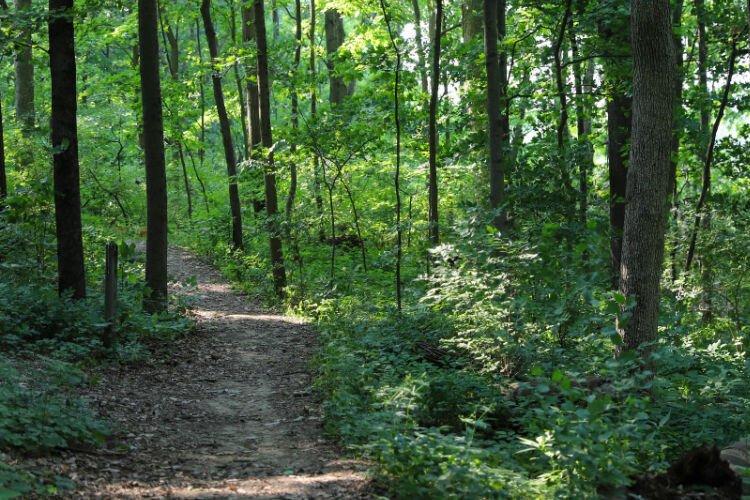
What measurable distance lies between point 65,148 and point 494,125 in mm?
6152

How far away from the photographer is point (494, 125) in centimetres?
1001

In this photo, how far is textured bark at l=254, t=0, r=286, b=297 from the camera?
14.9 metres

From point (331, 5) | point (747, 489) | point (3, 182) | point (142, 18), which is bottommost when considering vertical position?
point (747, 489)

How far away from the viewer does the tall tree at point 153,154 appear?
10367 mm

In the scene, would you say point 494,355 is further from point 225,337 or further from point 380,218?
point 380,218

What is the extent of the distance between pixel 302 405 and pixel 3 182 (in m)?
8.77

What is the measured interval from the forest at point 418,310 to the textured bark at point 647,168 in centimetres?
3

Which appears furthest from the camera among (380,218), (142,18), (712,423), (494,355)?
(380,218)

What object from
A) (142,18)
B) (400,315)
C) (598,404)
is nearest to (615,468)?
(598,404)

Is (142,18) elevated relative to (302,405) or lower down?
elevated

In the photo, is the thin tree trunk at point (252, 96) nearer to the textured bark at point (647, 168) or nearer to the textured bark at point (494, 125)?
the textured bark at point (494, 125)

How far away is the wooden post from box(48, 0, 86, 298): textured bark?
3.66 feet

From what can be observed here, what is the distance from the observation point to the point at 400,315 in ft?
34.5

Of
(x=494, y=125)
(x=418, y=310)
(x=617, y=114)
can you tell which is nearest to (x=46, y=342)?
(x=418, y=310)
